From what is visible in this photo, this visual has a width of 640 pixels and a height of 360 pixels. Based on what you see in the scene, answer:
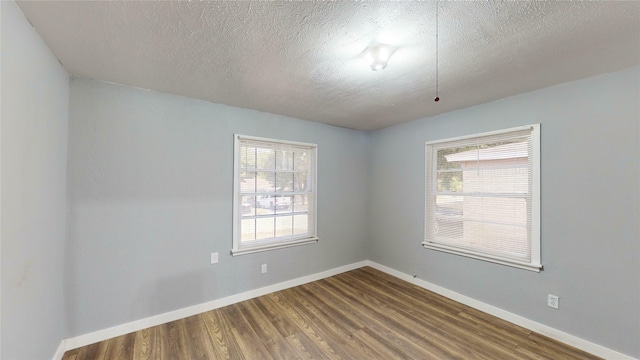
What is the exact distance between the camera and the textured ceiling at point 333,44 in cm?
133

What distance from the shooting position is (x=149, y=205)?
2.47m

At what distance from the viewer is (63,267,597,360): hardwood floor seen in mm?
2082

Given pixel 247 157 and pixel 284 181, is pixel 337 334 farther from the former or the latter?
pixel 247 157

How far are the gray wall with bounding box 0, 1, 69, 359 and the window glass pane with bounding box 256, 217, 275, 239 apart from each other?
5.83 ft

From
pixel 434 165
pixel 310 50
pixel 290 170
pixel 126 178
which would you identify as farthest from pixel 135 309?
pixel 434 165

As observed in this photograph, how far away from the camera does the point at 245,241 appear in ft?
10.2

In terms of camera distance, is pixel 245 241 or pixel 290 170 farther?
pixel 290 170

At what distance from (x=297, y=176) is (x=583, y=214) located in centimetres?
300

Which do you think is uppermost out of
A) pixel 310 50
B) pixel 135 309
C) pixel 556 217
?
pixel 310 50

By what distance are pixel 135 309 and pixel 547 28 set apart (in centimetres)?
387

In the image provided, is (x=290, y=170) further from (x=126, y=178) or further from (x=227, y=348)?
(x=227, y=348)

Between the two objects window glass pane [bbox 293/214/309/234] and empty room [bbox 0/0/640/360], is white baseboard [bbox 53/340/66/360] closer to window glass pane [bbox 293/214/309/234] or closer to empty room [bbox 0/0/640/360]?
empty room [bbox 0/0/640/360]

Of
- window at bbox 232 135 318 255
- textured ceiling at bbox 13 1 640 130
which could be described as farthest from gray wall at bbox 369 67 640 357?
window at bbox 232 135 318 255

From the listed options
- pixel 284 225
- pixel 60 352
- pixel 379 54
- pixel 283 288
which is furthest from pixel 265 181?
pixel 60 352
